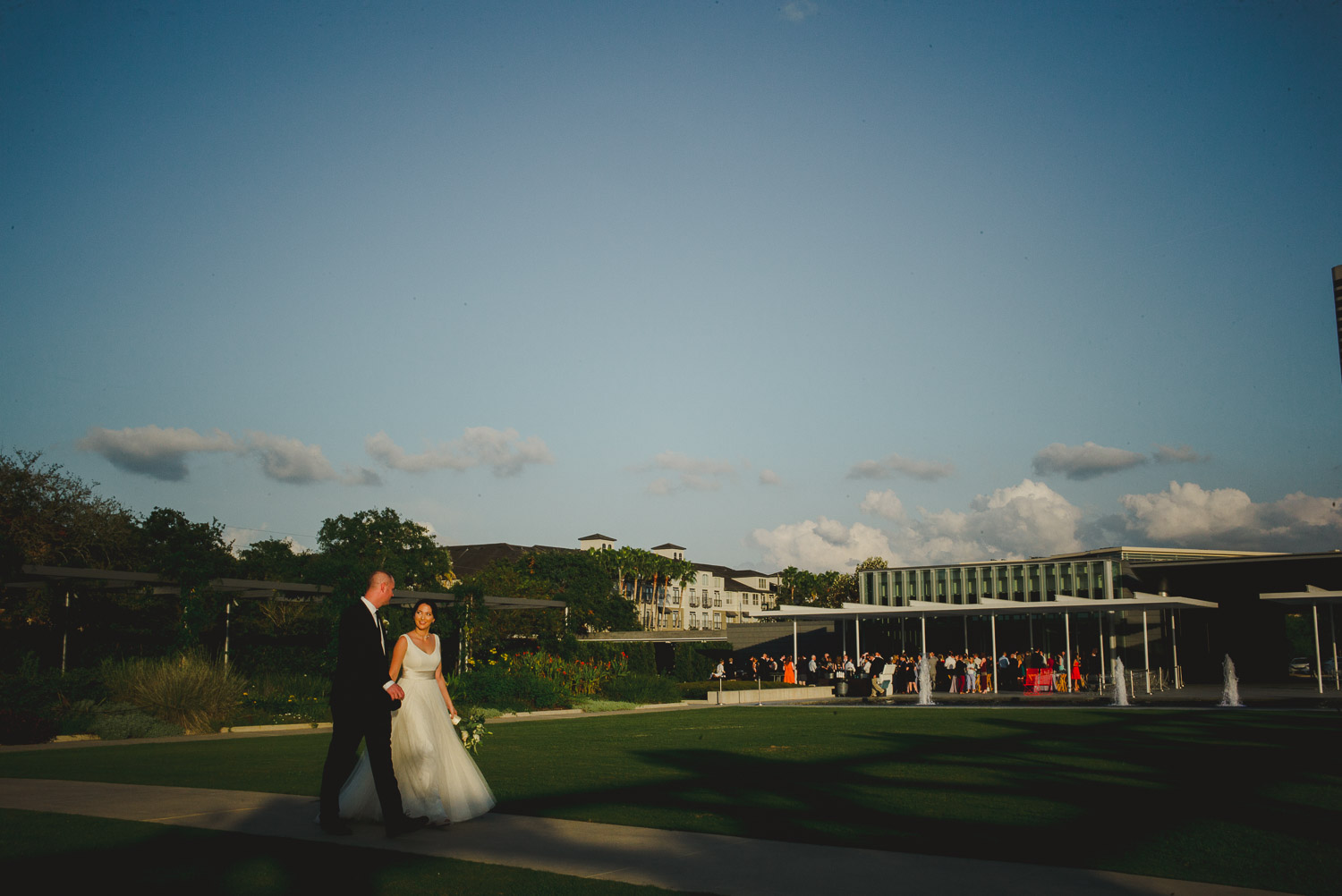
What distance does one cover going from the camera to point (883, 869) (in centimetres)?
604

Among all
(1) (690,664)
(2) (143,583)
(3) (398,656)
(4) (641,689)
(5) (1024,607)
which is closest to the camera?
(3) (398,656)

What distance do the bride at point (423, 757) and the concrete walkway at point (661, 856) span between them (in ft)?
0.57

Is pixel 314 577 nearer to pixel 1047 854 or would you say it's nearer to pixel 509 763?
pixel 509 763

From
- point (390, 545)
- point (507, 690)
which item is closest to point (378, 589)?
point (507, 690)

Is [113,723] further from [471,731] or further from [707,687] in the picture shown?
[707,687]

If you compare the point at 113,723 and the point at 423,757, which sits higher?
the point at 423,757

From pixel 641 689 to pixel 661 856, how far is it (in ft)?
86.1

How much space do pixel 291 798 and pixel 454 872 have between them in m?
3.75

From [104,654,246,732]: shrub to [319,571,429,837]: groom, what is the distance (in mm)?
14065

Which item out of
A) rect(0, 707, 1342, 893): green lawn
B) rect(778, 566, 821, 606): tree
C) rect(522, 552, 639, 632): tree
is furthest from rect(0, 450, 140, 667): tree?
rect(778, 566, 821, 606): tree

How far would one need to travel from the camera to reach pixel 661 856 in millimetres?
6488

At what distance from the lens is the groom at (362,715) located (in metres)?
7.04

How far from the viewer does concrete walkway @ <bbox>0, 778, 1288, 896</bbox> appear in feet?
18.3

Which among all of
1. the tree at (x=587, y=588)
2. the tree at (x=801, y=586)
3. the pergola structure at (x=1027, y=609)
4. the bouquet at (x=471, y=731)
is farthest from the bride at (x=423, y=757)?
the tree at (x=801, y=586)
